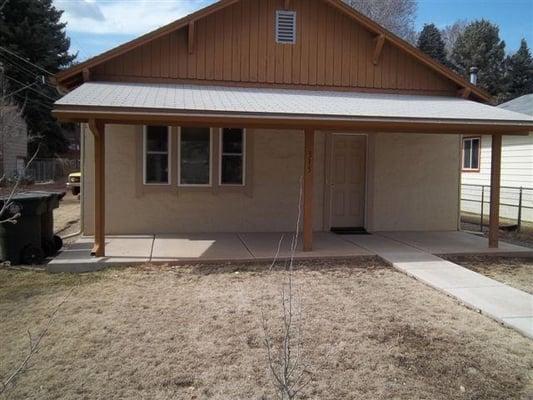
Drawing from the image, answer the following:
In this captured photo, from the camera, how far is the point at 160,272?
7.66 meters

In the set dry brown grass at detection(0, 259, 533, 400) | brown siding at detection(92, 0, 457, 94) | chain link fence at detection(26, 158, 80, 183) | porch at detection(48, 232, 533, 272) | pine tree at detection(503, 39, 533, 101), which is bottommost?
dry brown grass at detection(0, 259, 533, 400)

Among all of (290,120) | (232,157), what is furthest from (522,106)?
(290,120)

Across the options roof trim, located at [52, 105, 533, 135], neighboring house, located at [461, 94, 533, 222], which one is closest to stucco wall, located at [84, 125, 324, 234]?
roof trim, located at [52, 105, 533, 135]

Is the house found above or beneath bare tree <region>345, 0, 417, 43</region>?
beneath

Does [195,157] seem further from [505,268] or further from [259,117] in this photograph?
[505,268]

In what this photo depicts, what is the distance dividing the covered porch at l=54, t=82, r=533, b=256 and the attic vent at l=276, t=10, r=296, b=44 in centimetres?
124

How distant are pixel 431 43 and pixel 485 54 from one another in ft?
14.2

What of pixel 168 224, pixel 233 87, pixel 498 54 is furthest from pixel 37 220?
pixel 498 54

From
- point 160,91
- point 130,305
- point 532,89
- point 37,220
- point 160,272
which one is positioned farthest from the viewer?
point 532,89

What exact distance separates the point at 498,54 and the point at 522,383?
40.8 m

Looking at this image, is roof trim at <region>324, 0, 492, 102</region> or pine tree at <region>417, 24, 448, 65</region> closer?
roof trim at <region>324, 0, 492, 102</region>

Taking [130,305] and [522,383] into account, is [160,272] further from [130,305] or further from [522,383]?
[522,383]

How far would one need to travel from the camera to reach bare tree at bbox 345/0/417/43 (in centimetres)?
3512

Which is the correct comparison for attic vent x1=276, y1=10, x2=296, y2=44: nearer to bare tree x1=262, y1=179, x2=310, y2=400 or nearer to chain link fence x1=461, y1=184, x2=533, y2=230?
bare tree x1=262, y1=179, x2=310, y2=400
